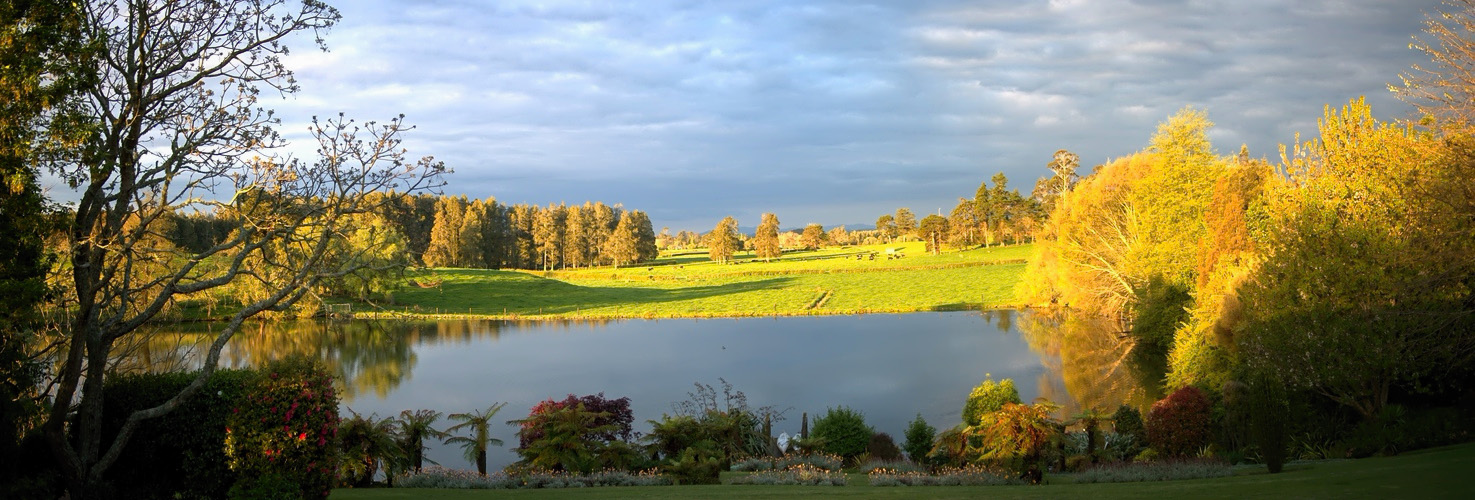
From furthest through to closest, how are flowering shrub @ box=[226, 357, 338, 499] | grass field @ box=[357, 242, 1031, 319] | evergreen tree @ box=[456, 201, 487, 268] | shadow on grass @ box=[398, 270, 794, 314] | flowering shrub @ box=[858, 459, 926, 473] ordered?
evergreen tree @ box=[456, 201, 487, 268]
shadow on grass @ box=[398, 270, 794, 314]
grass field @ box=[357, 242, 1031, 319]
flowering shrub @ box=[858, 459, 926, 473]
flowering shrub @ box=[226, 357, 338, 499]

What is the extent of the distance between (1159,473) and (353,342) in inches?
1695

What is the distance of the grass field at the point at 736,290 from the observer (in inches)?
2303

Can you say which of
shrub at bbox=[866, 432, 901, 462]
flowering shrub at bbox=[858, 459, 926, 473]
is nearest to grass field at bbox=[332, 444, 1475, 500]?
flowering shrub at bbox=[858, 459, 926, 473]

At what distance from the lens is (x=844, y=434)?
16.6m

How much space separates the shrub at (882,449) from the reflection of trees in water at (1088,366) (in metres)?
6.59

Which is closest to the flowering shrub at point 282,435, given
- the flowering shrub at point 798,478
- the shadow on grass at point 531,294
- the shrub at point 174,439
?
the shrub at point 174,439

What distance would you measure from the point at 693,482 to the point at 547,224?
309ft

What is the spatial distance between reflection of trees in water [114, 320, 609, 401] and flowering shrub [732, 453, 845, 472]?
17.2m

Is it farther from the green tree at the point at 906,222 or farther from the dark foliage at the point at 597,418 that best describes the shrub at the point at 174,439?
the green tree at the point at 906,222

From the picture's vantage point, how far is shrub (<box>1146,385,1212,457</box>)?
14477 mm

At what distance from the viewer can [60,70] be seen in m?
7.98

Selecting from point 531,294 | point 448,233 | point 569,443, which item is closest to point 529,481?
point 569,443

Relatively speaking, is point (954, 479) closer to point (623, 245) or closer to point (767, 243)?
point (623, 245)

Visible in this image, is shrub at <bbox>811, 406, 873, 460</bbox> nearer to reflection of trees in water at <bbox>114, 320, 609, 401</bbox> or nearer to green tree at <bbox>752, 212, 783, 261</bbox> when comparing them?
reflection of trees in water at <bbox>114, 320, 609, 401</bbox>
